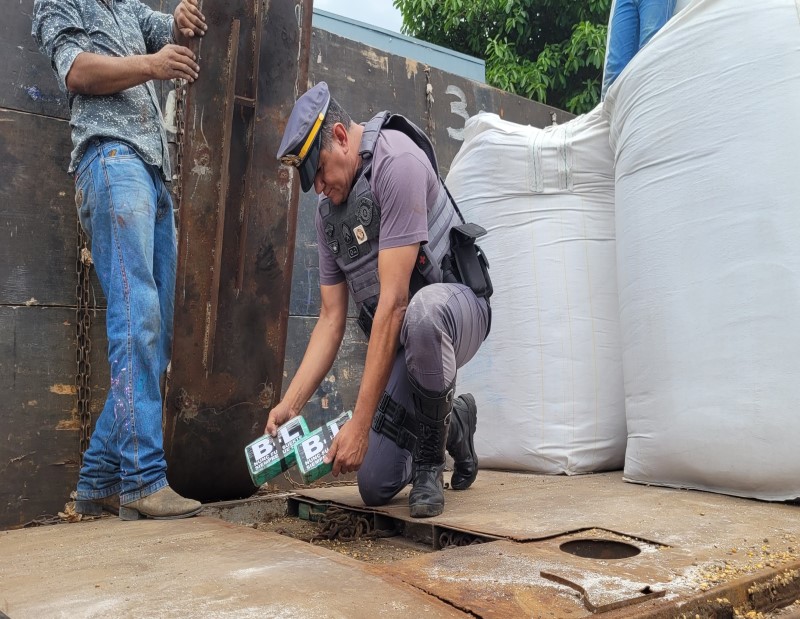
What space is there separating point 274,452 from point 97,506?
53cm

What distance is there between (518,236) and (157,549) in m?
1.58

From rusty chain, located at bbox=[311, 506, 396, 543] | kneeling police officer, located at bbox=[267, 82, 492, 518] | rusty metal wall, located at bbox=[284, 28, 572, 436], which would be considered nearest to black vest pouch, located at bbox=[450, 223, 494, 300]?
kneeling police officer, located at bbox=[267, 82, 492, 518]

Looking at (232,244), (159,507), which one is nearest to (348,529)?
(159,507)

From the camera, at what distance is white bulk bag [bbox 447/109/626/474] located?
7.54 ft

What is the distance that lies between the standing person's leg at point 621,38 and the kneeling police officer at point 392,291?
87cm

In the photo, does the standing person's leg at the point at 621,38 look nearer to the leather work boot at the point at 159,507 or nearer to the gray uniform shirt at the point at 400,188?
the gray uniform shirt at the point at 400,188

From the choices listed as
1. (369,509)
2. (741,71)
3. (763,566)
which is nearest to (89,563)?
(369,509)

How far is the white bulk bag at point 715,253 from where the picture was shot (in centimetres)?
169

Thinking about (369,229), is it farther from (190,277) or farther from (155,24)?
(155,24)

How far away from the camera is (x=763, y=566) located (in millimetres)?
1150

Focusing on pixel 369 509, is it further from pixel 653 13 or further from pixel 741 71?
pixel 653 13

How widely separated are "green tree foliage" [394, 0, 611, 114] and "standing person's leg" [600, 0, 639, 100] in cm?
488

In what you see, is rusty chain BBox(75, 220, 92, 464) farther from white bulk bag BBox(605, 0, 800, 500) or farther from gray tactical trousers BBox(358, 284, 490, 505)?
white bulk bag BBox(605, 0, 800, 500)

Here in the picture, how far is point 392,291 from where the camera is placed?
162cm
